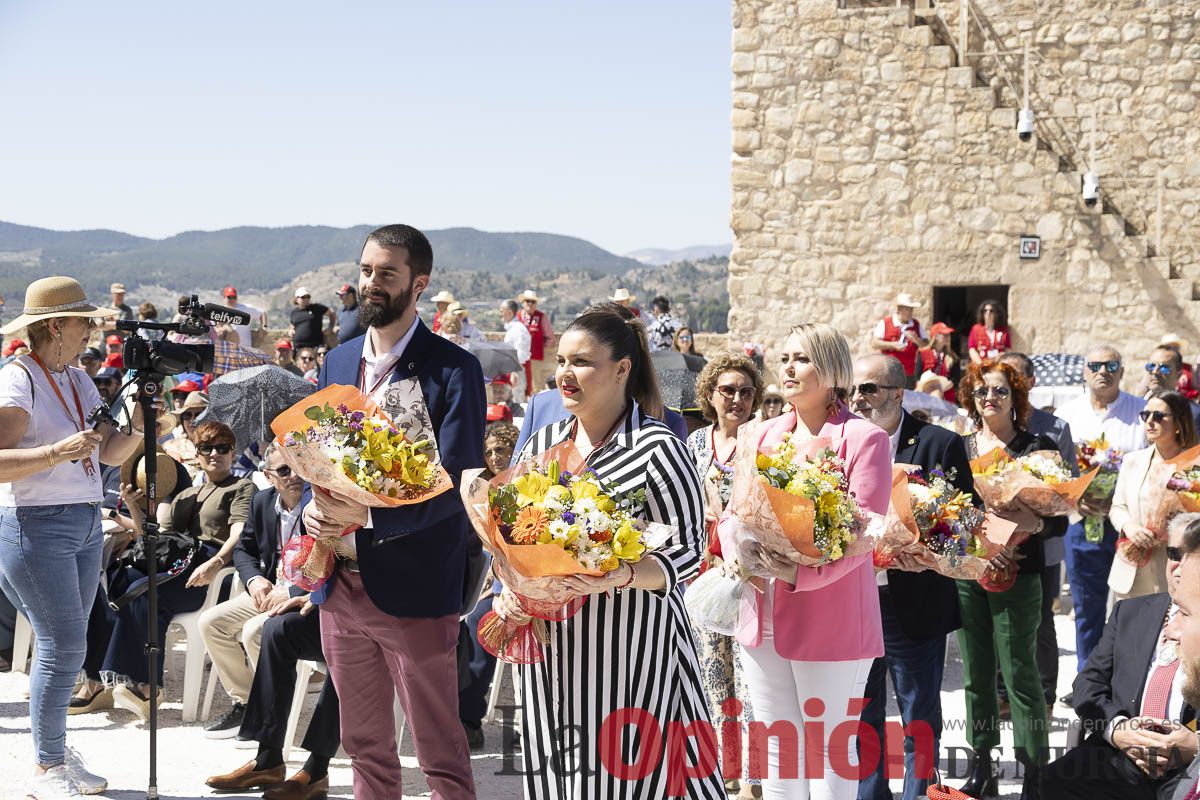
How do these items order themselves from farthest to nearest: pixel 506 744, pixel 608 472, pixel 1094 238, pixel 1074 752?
pixel 1094 238, pixel 506 744, pixel 1074 752, pixel 608 472

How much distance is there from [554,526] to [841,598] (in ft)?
4.81

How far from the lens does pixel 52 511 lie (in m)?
5.16

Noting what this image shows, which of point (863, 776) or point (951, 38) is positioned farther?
point (951, 38)

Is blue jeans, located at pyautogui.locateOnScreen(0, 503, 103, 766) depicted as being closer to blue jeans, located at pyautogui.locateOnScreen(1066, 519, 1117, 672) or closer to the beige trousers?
the beige trousers

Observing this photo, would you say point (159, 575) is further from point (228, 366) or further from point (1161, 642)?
point (228, 366)

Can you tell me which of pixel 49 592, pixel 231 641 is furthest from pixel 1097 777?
pixel 231 641

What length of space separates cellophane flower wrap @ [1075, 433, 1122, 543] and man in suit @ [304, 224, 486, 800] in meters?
4.43

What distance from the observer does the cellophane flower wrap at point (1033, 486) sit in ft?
18.3

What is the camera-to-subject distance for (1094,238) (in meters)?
15.7

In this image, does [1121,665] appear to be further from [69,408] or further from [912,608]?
[69,408]

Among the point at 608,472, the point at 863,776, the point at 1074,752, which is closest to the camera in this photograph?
Answer: the point at 608,472

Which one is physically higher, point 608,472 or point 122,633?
point 608,472

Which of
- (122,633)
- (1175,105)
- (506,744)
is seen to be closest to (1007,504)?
(506,744)

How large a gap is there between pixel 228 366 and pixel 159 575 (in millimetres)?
7384
